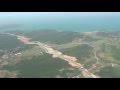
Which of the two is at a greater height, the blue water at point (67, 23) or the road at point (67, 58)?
the blue water at point (67, 23)

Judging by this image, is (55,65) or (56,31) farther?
(56,31)

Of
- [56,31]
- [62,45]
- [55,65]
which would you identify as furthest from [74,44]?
[55,65]

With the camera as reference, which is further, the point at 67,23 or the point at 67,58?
the point at 67,23

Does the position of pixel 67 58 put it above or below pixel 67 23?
below

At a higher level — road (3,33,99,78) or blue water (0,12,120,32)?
blue water (0,12,120,32)

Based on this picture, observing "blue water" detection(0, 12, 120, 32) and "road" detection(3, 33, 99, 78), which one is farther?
"blue water" detection(0, 12, 120, 32)

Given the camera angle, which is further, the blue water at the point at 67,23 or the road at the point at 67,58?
the blue water at the point at 67,23
